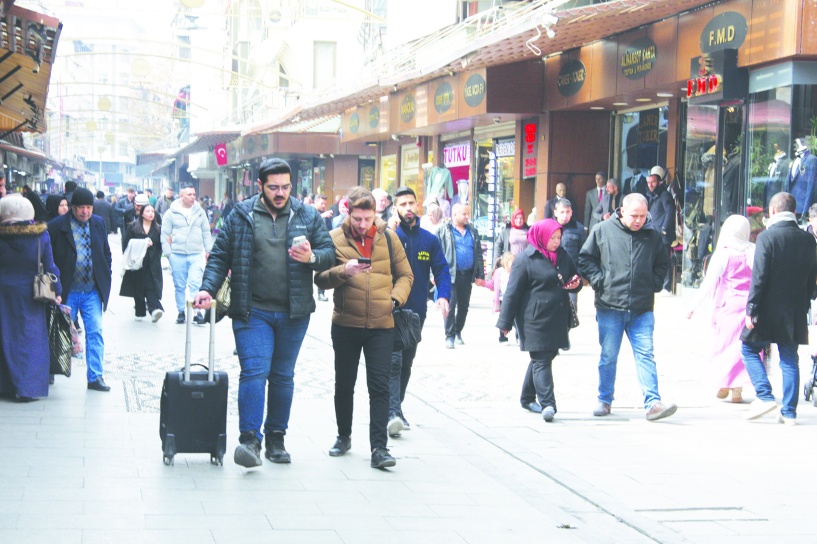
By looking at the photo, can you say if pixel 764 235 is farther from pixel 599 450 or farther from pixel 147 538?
pixel 147 538

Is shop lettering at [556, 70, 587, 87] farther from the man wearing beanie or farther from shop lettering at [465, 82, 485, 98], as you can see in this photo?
the man wearing beanie

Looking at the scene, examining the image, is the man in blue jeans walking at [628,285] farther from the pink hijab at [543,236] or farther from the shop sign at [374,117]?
the shop sign at [374,117]

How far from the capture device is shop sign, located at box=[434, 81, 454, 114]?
24.4 meters

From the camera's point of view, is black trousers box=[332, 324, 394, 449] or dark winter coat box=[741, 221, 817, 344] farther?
dark winter coat box=[741, 221, 817, 344]

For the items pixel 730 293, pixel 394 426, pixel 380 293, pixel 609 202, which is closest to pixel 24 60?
pixel 394 426

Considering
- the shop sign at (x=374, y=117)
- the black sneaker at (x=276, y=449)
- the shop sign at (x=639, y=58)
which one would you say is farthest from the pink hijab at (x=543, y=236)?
the shop sign at (x=374, y=117)

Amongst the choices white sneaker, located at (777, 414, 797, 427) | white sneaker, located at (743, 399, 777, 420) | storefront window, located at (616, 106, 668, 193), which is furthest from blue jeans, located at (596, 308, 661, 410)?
storefront window, located at (616, 106, 668, 193)

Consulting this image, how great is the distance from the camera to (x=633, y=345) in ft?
31.8

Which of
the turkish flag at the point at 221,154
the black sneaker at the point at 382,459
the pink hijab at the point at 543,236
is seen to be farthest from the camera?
the turkish flag at the point at 221,154

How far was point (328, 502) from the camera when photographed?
255 inches

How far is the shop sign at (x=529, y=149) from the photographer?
2316 cm

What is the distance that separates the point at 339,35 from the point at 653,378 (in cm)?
3606

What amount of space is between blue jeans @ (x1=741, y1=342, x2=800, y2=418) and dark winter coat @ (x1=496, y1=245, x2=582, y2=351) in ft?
4.91

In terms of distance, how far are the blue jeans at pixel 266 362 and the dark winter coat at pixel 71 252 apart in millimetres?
3276
